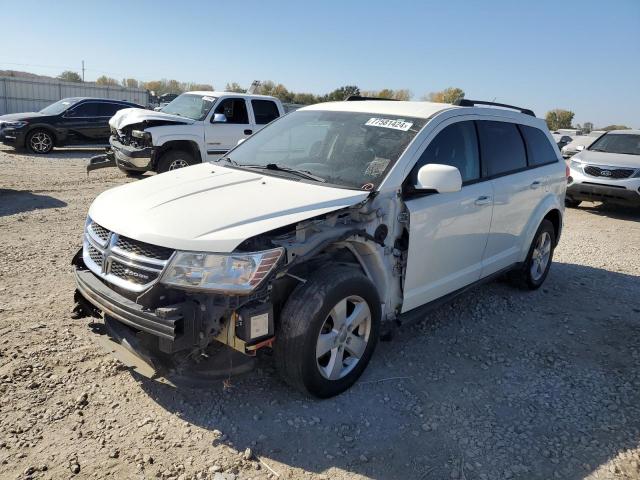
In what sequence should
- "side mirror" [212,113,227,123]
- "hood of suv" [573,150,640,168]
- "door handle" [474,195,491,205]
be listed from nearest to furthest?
1. "door handle" [474,195,491,205]
2. "side mirror" [212,113,227,123]
3. "hood of suv" [573,150,640,168]

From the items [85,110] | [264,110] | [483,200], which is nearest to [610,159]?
[264,110]

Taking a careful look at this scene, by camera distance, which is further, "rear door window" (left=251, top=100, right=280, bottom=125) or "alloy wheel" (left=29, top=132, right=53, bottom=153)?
"alloy wheel" (left=29, top=132, right=53, bottom=153)

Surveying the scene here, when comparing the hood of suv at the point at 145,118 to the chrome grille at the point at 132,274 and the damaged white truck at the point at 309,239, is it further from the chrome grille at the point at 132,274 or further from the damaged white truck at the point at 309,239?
the chrome grille at the point at 132,274

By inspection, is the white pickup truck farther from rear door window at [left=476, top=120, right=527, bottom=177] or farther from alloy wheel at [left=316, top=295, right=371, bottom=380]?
alloy wheel at [left=316, top=295, right=371, bottom=380]

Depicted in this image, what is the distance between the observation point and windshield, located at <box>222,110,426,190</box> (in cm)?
369

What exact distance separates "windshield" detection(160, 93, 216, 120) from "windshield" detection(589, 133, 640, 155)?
8.79m

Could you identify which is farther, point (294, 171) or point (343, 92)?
point (343, 92)

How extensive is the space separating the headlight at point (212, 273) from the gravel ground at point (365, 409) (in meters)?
0.89

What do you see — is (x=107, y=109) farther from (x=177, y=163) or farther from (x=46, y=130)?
(x=177, y=163)

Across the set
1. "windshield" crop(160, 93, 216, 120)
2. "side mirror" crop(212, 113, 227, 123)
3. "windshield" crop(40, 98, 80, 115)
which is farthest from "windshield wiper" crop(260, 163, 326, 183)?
"windshield" crop(40, 98, 80, 115)

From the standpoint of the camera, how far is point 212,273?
2758 millimetres

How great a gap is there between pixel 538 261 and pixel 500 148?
161 cm

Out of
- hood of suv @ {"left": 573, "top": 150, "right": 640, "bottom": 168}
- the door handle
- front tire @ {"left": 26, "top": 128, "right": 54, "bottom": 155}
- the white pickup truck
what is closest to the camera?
the door handle

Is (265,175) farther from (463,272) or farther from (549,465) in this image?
(549,465)
